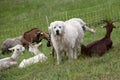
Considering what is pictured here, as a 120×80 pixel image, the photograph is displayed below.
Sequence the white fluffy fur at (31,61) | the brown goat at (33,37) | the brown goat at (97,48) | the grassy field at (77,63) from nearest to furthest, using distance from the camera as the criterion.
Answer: the grassy field at (77,63)
the brown goat at (97,48)
the white fluffy fur at (31,61)
the brown goat at (33,37)

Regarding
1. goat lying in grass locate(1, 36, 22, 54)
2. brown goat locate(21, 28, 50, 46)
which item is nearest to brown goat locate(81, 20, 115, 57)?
brown goat locate(21, 28, 50, 46)

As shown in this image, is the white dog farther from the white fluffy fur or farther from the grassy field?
the white fluffy fur

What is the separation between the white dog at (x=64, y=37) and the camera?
13.4 metres

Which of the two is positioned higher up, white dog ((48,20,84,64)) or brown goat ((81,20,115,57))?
white dog ((48,20,84,64))

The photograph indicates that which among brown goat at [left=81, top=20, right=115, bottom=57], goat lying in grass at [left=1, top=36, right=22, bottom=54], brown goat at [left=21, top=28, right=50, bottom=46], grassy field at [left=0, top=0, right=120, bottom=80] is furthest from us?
goat lying in grass at [left=1, top=36, right=22, bottom=54]

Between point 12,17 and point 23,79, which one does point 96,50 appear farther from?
point 12,17

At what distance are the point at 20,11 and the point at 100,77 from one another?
3413 cm

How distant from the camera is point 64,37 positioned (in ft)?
44.6

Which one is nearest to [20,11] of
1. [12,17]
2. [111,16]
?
[12,17]

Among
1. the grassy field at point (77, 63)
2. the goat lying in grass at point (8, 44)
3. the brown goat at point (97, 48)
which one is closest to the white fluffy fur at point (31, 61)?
the grassy field at point (77, 63)

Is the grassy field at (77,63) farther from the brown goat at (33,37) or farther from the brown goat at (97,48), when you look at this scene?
the brown goat at (33,37)

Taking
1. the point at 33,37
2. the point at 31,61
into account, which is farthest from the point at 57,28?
the point at 33,37

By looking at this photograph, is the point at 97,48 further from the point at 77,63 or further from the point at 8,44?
the point at 8,44

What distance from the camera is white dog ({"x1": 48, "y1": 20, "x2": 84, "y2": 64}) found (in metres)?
13.4
